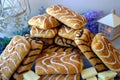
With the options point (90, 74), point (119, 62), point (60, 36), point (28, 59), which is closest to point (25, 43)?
point (28, 59)

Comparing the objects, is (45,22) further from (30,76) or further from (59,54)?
(30,76)

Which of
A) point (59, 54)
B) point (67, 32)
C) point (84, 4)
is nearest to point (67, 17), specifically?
point (67, 32)

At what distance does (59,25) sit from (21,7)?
1.06ft

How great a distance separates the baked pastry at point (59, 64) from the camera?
90cm

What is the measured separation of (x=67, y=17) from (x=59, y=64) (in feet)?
0.86

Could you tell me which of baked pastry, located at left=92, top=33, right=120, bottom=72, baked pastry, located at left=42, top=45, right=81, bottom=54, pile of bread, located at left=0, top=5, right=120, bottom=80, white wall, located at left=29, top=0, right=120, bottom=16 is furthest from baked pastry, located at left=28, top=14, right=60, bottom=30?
white wall, located at left=29, top=0, right=120, bottom=16

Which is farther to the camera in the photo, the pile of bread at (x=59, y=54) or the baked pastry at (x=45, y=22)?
the baked pastry at (x=45, y=22)

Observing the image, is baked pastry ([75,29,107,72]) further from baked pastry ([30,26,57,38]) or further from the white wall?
the white wall

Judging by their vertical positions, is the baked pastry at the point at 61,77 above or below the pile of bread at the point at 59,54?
below

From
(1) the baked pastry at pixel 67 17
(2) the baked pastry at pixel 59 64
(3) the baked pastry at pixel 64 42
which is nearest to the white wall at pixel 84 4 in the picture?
(1) the baked pastry at pixel 67 17

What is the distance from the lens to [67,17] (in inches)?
41.4

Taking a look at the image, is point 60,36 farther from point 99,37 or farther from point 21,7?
point 21,7

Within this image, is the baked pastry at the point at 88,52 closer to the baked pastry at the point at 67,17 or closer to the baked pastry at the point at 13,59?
the baked pastry at the point at 67,17

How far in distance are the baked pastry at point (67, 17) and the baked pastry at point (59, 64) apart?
151mm
